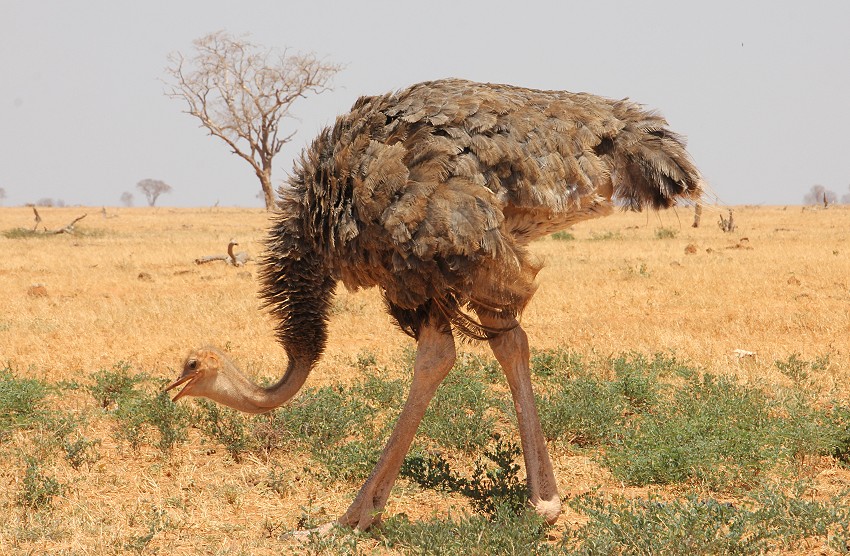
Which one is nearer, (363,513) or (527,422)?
(363,513)

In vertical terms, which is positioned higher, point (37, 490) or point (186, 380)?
point (186, 380)

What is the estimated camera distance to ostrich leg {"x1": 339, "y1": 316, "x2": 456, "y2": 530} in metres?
4.08

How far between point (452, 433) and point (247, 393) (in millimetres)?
1633

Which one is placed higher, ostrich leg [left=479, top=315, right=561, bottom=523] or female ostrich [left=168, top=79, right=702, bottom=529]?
female ostrich [left=168, top=79, right=702, bottom=529]

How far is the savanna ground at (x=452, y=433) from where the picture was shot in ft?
13.2

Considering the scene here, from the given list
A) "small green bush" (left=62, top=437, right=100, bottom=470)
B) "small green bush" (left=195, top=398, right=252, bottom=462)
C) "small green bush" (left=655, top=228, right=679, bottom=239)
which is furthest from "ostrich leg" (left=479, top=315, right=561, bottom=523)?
"small green bush" (left=655, top=228, right=679, bottom=239)

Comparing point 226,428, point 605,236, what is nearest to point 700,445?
point 226,428

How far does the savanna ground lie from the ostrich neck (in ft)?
1.94

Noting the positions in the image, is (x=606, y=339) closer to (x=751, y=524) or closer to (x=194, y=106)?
(x=751, y=524)

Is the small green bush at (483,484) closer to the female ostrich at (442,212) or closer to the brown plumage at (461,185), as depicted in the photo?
the female ostrich at (442,212)

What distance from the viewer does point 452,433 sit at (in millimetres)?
5473

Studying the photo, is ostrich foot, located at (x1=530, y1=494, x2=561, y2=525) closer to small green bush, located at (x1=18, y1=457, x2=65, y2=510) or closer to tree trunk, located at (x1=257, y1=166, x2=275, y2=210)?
small green bush, located at (x1=18, y1=457, x2=65, y2=510)

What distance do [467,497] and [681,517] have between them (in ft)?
3.70

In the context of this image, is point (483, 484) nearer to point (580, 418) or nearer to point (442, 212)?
point (580, 418)
